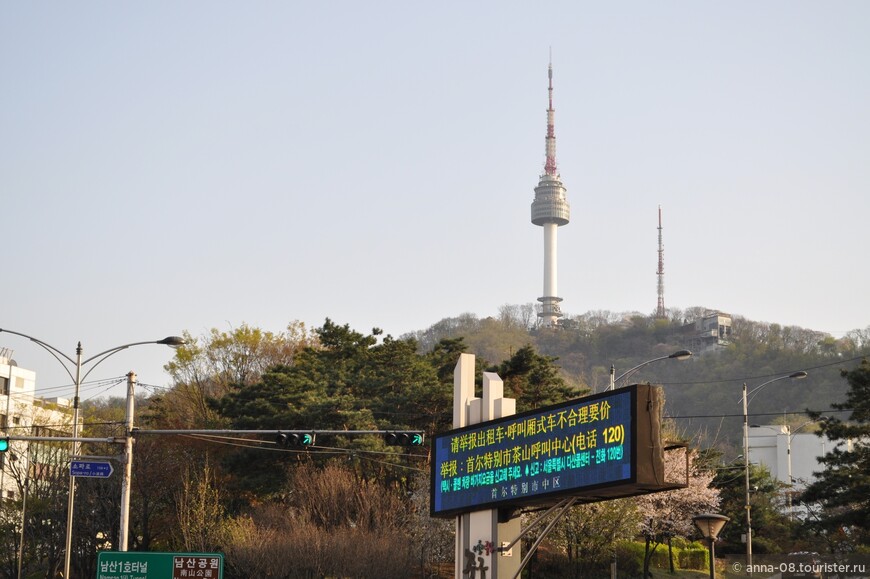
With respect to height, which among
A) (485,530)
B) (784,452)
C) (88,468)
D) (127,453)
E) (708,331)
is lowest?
(485,530)

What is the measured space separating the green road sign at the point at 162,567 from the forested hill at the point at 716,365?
78738 millimetres

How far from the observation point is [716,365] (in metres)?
130

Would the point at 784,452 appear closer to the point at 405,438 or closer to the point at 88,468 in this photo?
the point at 405,438

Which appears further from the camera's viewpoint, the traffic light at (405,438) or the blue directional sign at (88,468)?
the traffic light at (405,438)

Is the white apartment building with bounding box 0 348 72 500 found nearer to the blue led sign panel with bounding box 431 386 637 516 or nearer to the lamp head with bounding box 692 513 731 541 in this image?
the blue led sign panel with bounding box 431 386 637 516

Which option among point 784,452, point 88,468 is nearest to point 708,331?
point 784,452

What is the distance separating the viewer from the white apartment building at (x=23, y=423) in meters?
56.9

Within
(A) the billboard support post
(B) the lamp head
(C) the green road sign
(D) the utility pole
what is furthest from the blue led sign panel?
(D) the utility pole

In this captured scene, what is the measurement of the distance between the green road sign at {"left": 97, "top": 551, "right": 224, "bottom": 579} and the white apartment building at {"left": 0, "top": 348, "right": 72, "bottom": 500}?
59.7ft

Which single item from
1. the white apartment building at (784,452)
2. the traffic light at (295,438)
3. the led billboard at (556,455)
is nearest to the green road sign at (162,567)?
the traffic light at (295,438)

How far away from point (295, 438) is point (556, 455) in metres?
8.47

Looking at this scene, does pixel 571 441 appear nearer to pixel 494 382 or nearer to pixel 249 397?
pixel 494 382

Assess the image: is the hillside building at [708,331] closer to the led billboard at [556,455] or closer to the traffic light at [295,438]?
the traffic light at [295,438]

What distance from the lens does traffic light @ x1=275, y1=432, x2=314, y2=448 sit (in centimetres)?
2839
